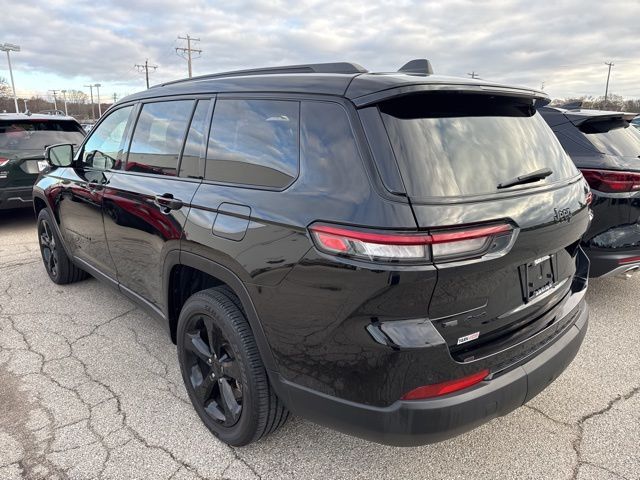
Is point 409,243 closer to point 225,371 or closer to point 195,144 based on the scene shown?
point 225,371

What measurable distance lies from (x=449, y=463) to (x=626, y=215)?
2.59 m

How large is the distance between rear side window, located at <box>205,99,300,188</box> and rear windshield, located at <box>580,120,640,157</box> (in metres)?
3.10

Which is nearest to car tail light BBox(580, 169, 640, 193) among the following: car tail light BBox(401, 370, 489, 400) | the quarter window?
car tail light BBox(401, 370, 489, 400)

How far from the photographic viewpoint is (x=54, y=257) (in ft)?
15.8

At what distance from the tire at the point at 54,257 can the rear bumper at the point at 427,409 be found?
11.5 ft

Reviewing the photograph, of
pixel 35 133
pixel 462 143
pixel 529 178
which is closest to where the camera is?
pixel 462 143

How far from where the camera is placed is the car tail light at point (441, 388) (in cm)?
177

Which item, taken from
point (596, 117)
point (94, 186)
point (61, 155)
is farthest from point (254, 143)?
point (596, 117)

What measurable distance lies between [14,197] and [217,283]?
596 cm

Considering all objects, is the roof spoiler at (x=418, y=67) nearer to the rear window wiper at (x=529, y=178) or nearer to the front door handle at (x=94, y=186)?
the rear window wiper at (x=529, y=178)

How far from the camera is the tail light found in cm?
166

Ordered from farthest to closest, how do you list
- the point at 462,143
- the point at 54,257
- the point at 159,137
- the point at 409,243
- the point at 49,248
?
the point at 49,248
the point at 54,257
the point at 159,137
the point at 462,143
the point at 409,243

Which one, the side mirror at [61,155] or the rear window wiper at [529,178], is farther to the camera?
the side mirror at [61,155]

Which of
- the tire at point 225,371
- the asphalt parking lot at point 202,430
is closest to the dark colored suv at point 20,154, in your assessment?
the asphalt parking lot at point 202,430
